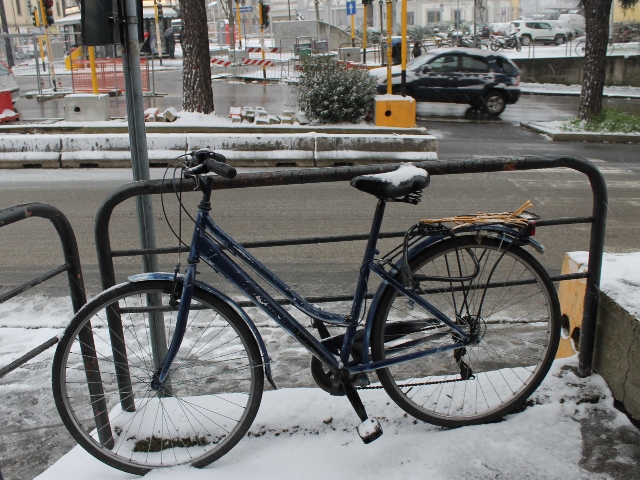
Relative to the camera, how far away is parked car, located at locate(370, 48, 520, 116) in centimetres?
1933

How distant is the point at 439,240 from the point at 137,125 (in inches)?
60.9

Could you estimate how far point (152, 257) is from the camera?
3387mm

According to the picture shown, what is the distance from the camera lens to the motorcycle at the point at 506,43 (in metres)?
41.2

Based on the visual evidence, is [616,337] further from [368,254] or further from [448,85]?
[448,85]

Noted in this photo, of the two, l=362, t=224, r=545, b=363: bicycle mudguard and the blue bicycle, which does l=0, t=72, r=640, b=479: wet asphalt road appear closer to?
the blue bicycle

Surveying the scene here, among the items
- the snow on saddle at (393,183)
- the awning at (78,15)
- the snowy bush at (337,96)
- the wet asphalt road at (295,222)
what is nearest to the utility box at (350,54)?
the awning at (78,15)

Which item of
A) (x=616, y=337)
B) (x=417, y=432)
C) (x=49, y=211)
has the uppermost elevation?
(x=49, y=211)

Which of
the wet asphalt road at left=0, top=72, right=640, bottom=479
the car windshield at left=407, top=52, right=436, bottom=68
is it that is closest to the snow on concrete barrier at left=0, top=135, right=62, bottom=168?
the wet asphalt road at left=0, top=72, right=640, bottom=479

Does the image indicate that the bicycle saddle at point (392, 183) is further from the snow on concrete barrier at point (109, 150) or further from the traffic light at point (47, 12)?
the traffic light at point (47, 12)

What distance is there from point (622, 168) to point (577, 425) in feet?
33.0

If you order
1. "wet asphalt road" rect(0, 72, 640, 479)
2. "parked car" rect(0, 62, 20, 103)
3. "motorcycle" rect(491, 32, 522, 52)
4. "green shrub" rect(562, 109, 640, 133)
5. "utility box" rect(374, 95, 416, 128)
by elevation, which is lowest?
"wet asphalt road" rect(0, 72, 640, 479)

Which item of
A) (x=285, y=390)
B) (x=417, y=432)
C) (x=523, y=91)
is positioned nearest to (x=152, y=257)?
(x=285, y=390)

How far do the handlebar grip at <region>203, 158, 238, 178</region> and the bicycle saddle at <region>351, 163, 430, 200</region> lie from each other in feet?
1.70

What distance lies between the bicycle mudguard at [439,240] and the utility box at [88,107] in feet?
44.3
